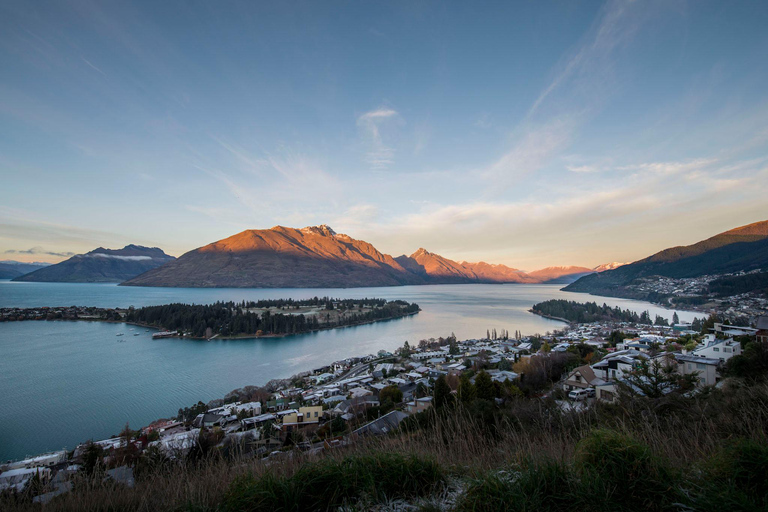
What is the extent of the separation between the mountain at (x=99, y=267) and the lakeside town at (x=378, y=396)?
524ft

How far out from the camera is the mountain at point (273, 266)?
349ft

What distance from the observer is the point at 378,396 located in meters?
11.0

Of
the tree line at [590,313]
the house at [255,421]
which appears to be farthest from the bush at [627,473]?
the tree line at [590,313]

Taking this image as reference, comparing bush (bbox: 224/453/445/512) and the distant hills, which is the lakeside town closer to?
bush (bbox: 224/453/445/512)

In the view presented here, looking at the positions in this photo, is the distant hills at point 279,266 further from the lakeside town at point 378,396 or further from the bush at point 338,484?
the bush at point 338,484

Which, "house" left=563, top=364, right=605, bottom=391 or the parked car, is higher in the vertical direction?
the parked car

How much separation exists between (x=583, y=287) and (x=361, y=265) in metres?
86.4

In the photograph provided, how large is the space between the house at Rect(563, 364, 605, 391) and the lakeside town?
0.03m

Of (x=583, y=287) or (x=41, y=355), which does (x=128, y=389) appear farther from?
(x=583, y=287)

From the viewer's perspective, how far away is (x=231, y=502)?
111 centimetres

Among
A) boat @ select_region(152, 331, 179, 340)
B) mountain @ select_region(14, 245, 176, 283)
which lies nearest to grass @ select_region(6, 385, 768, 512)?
boat @ select_region(152, 331, 179, 340)

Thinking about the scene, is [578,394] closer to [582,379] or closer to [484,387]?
[582,379]

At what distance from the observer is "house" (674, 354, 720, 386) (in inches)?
261

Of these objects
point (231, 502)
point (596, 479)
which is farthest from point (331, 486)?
point (596, 479)
